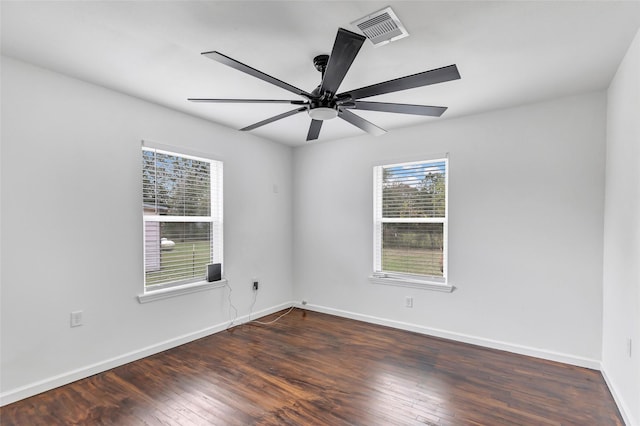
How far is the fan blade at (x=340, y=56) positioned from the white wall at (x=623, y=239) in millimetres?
1816

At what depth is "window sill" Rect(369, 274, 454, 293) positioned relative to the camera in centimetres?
357

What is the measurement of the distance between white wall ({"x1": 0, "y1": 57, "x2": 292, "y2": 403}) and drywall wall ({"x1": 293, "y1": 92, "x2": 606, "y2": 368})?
2.18 m

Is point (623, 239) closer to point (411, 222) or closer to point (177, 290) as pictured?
point (411, 222)

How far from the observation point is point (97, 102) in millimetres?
2740

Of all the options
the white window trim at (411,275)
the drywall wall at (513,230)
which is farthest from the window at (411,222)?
the drywall wall at (513,230)

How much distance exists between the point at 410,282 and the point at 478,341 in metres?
0.91

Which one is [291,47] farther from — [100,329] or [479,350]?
[479,350]

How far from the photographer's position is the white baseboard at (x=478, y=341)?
2882 millimetres

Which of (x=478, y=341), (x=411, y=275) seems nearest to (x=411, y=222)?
(x=411, y=275)

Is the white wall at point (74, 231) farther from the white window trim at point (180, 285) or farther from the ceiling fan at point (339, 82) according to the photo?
the ceiling fan at point (339, 82)

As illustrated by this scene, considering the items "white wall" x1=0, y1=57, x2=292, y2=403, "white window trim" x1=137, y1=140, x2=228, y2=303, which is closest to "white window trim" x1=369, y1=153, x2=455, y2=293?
"white window trim" x1=137, y1=140, x2=228, y2=303

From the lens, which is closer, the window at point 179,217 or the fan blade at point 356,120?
the fan blade at point 356,120

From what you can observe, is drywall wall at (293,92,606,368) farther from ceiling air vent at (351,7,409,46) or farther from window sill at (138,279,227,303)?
ceiling air vent at (351,7,409,46)

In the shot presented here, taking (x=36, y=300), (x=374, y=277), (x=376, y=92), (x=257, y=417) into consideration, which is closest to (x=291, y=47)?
(x=376, y=92)
